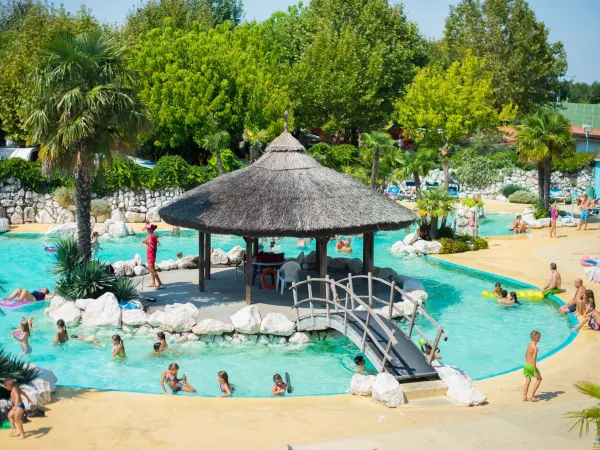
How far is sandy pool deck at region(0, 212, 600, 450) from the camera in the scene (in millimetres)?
11781

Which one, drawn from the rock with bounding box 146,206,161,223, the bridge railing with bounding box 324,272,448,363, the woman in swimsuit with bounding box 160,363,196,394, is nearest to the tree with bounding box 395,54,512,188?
the rock with bounding box 146,206,161,223

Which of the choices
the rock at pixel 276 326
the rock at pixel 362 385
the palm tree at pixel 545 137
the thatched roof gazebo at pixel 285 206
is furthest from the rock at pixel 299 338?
the palm tree at pixel 545 137

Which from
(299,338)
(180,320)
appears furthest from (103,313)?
(299,338)

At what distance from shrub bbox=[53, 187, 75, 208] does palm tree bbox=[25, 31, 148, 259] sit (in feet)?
52.5

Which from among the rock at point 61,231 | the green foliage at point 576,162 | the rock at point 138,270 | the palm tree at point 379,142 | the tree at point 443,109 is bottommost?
the rock at point 138,270

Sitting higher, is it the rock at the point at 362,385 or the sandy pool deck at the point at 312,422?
the rock at the point at 362,385

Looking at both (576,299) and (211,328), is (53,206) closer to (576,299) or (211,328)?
(211,328)

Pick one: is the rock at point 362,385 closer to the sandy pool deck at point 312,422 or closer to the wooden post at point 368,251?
the sandy pool deck at point 312,422

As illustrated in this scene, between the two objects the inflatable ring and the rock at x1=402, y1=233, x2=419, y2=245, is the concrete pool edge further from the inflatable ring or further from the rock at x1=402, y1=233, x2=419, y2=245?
the inflatable ring

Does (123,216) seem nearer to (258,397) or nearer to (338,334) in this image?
(338,334)

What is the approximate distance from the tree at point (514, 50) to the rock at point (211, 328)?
47181mm

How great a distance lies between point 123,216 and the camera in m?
36.1

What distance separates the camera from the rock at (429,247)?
96.9 feet

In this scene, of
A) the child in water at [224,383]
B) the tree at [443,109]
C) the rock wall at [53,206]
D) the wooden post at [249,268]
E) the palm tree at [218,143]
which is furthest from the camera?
the tree at [443,109]
